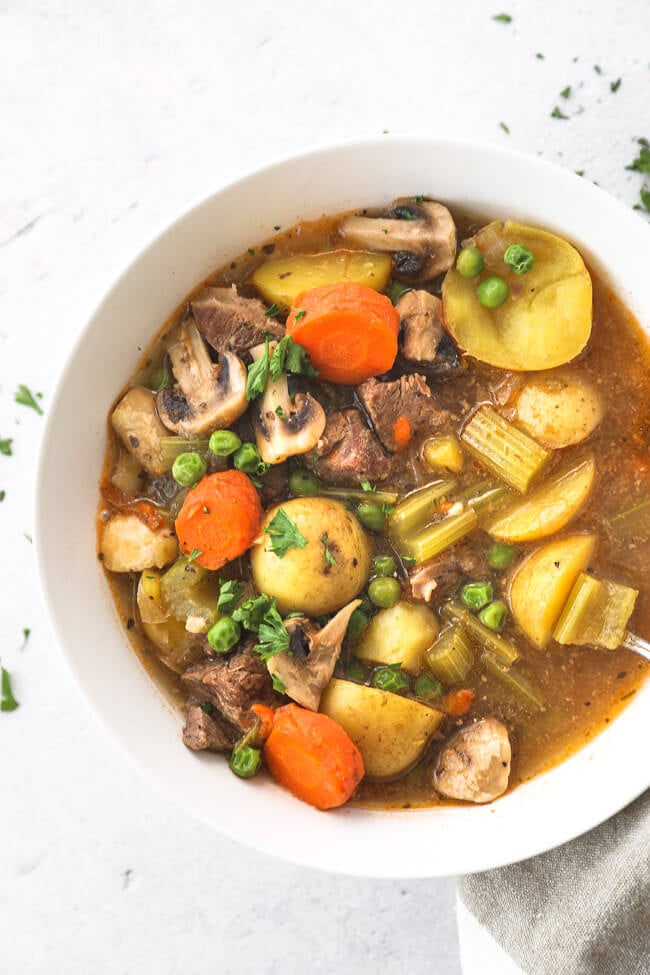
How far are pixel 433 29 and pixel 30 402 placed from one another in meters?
2.23

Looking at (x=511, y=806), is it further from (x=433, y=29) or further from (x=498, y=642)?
(x=433, y=29)

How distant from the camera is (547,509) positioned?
3.30m

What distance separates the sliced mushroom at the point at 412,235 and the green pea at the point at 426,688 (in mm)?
1460

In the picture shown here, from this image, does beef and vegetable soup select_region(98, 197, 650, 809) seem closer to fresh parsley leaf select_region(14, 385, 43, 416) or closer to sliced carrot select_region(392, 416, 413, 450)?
sliced carrot select_region(392, 416, 413, 450)

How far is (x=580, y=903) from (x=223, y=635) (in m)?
1.61

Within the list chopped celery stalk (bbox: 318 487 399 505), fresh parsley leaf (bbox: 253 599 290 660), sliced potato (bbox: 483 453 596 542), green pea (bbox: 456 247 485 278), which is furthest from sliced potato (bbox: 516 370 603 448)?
fresh parsley leaf (bbox: 253 599 290 660)

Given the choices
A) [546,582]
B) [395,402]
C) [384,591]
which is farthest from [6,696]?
[546,582]

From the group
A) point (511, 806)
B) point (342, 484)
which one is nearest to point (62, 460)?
Answer: point (342, 484)

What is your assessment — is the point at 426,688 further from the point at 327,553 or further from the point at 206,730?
the point at 206,730

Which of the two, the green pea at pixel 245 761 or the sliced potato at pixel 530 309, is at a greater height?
the sliced potato at pixel 530 309

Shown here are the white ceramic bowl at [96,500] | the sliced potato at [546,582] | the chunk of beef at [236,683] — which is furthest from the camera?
the sliced potato at [546,582]

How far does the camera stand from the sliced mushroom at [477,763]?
3180mm

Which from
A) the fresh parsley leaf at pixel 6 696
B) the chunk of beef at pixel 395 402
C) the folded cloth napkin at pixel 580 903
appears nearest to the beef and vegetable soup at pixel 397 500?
the chunk of beef at pixel 395 402

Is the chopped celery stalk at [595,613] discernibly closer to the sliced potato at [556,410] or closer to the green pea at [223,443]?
the sliced potato at [556,410]
